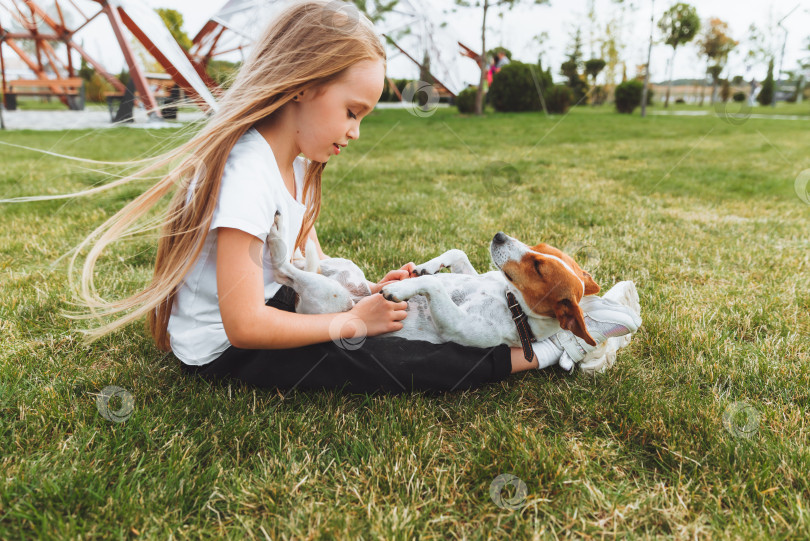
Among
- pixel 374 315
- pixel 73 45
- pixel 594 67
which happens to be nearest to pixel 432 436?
pixel 374 315

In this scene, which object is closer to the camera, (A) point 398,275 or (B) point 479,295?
(B) point 479,295

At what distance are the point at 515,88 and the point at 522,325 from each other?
68.8 ft

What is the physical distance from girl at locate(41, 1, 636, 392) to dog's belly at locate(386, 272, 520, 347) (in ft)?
0.19

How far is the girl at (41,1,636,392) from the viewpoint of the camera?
1.88 m

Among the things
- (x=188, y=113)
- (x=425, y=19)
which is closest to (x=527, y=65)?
(x=425, y=19)

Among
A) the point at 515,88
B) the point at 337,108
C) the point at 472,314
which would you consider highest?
the point at 337,108

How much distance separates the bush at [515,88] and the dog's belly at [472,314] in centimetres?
2078

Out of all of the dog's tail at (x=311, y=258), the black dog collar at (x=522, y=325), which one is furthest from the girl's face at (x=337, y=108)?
the black dog collar at (x=522, y=325)

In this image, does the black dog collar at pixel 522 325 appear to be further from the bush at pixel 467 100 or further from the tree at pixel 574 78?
the tree at pixel 574 78

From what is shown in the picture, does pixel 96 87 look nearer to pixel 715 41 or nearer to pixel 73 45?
pixel 73 45

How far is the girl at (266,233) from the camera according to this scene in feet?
6.17

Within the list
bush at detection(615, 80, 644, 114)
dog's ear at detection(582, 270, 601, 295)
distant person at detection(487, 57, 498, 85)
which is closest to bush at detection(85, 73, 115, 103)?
distant person at detection(487, 57, 498, 85)

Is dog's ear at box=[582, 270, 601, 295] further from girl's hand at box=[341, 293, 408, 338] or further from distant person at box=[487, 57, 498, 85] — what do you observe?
distant person at box=[487, 57, 498, 85]

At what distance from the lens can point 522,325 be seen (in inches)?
90.6
